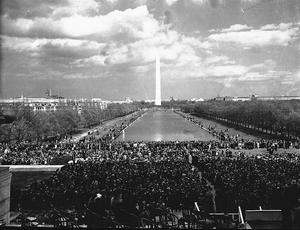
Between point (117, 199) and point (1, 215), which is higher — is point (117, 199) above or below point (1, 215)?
above

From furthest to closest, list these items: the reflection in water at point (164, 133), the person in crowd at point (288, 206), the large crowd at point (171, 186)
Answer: the reflection in water at point (164, 133) < the large crowd at point (171, 186) < the person in crowd at point (288, 206)

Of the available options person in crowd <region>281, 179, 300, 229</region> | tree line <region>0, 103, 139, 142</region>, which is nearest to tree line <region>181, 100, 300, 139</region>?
tree line <region>0, 103, 139, 142</region>

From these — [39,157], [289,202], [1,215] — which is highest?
[289,202]

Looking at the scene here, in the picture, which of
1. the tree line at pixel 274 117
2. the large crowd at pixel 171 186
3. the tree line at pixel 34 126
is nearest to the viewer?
the large crowd at pixel 171 186

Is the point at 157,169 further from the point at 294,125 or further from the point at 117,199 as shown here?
the point at 294,125

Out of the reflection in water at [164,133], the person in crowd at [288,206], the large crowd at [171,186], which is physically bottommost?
Answer: the reflection in water at [164,133]

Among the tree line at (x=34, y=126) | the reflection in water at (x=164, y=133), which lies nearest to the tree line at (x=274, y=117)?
the reflection in water at (x=164, y=133)

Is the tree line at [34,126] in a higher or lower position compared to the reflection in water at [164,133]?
higher

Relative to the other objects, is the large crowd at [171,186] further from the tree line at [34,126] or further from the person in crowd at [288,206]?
the tree line at [34,126]

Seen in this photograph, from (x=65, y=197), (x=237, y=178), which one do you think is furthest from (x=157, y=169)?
(x=65, y=197)

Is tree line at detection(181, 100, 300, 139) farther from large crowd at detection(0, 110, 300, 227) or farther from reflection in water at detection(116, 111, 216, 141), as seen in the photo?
large crowd at detection(0, 110, 300, 227)

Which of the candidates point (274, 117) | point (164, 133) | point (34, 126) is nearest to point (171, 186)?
point (34, 126)
